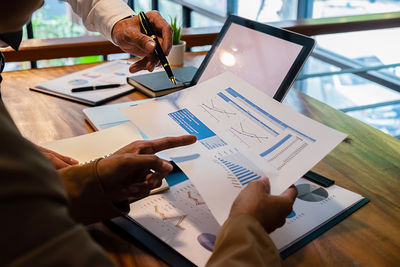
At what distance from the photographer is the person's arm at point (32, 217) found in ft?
1.22

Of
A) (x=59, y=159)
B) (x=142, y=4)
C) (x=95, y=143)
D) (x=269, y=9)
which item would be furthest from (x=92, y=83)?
(x=142, y=4)

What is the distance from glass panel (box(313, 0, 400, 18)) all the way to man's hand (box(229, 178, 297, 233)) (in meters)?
3.25

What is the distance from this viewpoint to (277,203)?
71 cm

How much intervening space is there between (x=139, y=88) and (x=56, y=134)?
40 cm

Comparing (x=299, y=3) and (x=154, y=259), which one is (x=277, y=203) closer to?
(x=154, y=259)

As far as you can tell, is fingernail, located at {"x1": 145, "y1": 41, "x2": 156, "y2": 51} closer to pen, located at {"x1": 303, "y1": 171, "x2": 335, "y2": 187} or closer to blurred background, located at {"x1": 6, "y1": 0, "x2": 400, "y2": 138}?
pen, located at {"x1": 303, "y1": 171, "x2": 335, "y2": 187}

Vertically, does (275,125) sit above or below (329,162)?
above

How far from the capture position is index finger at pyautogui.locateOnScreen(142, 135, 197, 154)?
2.88 ft

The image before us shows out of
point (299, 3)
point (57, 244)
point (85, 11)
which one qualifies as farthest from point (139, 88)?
point (299, 3)

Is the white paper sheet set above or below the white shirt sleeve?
below

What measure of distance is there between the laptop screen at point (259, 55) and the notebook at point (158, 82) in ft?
0.69

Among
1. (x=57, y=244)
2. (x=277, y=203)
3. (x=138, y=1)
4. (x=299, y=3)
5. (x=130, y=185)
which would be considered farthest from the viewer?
(x=138, y=1)

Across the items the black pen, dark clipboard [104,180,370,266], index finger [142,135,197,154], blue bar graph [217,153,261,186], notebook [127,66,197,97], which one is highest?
index finger [142,135,197,154]

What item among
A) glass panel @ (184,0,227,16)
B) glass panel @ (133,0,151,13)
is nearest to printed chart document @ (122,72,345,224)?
glass panel @ (184,0,227,16)
